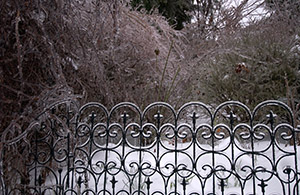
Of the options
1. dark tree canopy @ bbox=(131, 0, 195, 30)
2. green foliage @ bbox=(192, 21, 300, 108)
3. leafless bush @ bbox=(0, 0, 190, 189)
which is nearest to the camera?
leafless bush @ bbox=(0, 0, 190, 189)

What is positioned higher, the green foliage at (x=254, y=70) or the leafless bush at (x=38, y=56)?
the green foliage at (x=254, y=70)

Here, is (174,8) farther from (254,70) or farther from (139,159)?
(139,159)

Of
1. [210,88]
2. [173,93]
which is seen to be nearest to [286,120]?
[210,88]

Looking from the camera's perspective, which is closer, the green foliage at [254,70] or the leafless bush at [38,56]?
the leafless bush at [38,56]

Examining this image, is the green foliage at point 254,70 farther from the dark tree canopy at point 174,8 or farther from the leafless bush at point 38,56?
the dark tree canopy at point 174,8

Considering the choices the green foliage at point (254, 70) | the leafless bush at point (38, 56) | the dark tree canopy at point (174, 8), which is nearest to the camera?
the leafless bush at point (38, 56)

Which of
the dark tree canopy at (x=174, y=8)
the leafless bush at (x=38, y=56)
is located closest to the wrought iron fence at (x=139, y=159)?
the leafless bush at (x=38, y=56)

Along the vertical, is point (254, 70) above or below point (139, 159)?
above

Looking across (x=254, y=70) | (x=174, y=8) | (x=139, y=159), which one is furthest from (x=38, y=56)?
(x=174, y=8)

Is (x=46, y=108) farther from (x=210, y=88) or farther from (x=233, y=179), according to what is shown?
(x=210, y=88)

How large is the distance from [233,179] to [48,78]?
1626mm

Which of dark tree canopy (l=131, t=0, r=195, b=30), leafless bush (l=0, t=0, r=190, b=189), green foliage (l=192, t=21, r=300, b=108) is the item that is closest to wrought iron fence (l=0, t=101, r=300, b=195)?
leafless bush (l=0, t=0, r=190, b=189)

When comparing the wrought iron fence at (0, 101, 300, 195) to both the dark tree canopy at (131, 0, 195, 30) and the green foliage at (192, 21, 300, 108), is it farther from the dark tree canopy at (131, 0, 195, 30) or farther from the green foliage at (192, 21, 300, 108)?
the dark tree canopy at (131, 0, 195, 30)

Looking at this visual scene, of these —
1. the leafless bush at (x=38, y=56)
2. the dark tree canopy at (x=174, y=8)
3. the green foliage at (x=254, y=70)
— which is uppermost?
the dark tree canopy at (x=174, y=8)
